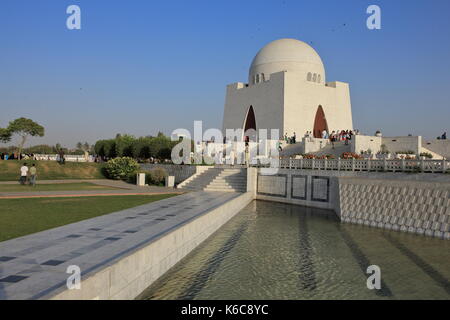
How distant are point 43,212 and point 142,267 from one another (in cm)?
576

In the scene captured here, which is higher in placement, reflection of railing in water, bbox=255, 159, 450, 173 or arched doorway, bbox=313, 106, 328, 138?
arched doorway, bbox=313, 106, 328, 138

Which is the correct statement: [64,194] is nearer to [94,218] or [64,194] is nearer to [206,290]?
[94,218]

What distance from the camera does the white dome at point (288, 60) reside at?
39.0 m

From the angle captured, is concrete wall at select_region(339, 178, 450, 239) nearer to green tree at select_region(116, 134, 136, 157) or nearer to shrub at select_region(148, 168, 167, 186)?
shrub at select_region(148, 168, 167, 186)

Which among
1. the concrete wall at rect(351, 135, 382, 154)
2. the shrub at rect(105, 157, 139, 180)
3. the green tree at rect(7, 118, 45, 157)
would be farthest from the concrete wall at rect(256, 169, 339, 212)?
the green tree at rect(7, 118, 45, 157)

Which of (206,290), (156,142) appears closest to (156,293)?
(206,290)

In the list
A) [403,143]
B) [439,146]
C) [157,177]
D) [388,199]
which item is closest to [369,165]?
[388,199]

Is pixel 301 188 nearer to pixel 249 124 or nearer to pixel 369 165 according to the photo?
pixel 369 165

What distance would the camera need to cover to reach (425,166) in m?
13.7

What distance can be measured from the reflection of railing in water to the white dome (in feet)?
69.0

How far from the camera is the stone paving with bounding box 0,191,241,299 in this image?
4.48 meters

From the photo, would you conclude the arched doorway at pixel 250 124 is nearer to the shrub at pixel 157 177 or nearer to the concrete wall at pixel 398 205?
the shrub at pixel 157 177

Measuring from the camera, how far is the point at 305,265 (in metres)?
7.78

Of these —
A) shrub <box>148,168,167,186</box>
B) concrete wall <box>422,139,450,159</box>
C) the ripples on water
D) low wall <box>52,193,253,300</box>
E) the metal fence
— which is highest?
concrete wall <box>422,139,450,159</box>
